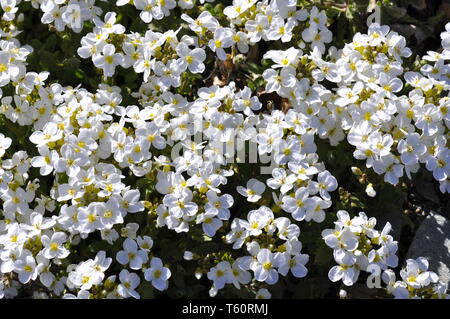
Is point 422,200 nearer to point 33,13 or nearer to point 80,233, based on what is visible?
point 80,233

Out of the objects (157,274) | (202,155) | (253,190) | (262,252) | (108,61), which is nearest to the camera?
(262,252)

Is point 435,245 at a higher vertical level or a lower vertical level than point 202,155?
lower

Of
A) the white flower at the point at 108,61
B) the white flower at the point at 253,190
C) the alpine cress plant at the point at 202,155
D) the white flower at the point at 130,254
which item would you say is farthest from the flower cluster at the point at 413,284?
the white flower at the point at 108,61

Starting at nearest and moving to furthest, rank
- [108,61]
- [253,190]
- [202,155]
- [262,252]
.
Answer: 1. [262,252]
2. [253,190]
3. [202,155]
4. [108,61]

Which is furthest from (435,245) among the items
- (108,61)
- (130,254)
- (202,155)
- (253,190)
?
(108,61)

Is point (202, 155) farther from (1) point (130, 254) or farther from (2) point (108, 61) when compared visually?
(2) point (108, 61)

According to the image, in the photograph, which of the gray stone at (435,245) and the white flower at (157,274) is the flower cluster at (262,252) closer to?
the white flower at (157,274)

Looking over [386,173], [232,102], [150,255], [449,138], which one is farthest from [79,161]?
[449,138]

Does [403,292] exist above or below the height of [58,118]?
below

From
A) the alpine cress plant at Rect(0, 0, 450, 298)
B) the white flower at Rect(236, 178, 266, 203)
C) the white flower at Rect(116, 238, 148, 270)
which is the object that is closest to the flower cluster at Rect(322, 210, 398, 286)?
the alpine cress plant at Rect(0, 0, 450, 298)
